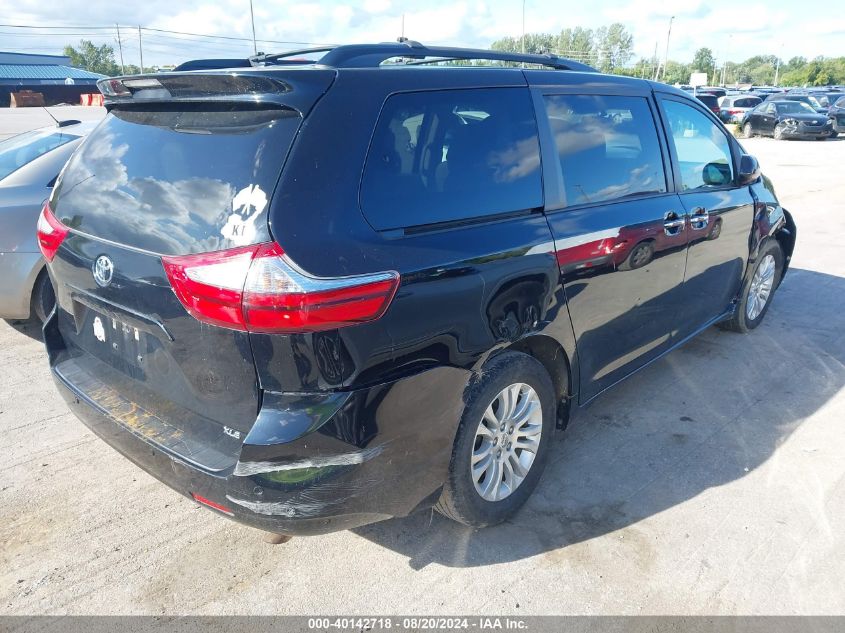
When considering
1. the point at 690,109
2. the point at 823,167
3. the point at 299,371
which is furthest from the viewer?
the point at 823,167

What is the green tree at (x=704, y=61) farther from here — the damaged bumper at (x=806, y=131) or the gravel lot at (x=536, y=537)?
the gravel lot at (x=536, y=537)

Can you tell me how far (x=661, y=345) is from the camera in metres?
3.98

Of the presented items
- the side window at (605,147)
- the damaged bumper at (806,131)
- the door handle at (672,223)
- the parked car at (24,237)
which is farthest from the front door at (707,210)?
the damaged bumper at (806,131)

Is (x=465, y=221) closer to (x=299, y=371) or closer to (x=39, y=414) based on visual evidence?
(x=299, y=371)

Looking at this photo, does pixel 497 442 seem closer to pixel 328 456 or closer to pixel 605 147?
pixel 328 456

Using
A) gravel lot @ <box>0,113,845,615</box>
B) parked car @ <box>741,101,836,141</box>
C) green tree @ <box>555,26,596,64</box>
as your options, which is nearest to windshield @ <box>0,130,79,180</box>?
gravel lot @ <box>0,113,845,615</box>

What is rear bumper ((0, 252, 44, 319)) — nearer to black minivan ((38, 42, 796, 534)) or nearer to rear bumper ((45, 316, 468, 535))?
black minivan ((38, 42, 796, 534))

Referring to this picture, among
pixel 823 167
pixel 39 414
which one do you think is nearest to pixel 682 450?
pixel 39 414

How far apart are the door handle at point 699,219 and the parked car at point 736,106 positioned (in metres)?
→ 26.8

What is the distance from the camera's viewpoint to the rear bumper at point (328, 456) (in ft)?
7.04

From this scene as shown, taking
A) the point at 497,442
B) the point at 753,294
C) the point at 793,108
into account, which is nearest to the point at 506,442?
the point at 497,442

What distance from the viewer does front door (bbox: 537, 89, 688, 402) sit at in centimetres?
302

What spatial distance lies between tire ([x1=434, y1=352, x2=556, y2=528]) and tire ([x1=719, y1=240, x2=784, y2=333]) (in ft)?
8.84

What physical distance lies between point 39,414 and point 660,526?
348 centimetres
